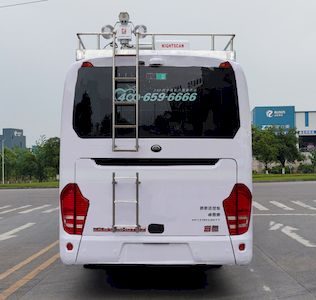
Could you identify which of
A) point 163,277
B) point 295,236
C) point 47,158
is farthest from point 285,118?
point 163,277

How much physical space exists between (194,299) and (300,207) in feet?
52.5

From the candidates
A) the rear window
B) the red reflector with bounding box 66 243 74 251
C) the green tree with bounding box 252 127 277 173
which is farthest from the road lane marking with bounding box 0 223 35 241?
the green tree with bounding box 252 127 277 173

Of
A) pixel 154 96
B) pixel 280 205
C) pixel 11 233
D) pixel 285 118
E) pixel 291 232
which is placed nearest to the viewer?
pixel 154 96

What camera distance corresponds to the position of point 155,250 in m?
6.33

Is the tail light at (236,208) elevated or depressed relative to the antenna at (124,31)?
depressed

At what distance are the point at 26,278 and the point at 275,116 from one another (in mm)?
90066

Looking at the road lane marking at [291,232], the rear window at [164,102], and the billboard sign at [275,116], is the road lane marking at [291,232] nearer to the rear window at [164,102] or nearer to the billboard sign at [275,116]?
the rear window at [164,102]

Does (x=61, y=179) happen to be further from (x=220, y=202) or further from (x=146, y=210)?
(x=220, y=202)

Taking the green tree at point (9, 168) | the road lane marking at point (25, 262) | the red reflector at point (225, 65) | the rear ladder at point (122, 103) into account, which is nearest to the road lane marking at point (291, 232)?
the road lane marking at point (25, 262)

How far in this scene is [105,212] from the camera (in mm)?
6336

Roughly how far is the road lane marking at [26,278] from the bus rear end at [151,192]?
4.30 feet

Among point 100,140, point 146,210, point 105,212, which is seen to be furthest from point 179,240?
point 100,140

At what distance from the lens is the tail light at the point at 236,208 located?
6340mm

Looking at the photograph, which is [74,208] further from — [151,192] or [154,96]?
[154,96]
